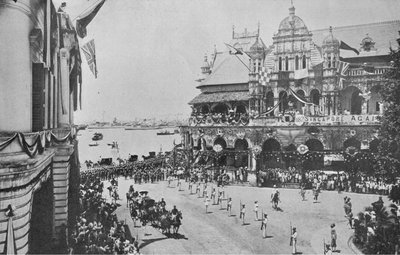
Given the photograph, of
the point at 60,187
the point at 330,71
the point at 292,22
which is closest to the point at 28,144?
the point at 60,187

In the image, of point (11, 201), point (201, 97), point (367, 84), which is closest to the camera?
point (11, 201)

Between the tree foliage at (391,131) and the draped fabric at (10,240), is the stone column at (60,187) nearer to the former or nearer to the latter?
the draped fabric at (10,240)

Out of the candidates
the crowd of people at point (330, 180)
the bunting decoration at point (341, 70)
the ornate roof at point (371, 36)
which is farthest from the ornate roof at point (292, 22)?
the crowd of people at point (330, 180)

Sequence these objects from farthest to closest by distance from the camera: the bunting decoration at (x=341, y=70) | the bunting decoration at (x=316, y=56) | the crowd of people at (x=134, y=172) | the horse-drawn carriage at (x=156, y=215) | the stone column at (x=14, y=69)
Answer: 1. the bunting decoration at (x=316, y=56)
2. the bunting decoration at (x=341, y=70)
3. the crowd of people at (x=134, y=172)
4. the horse-drawn carriage at (x=156, y=215)
5. the stone column at (x=14, y=69)

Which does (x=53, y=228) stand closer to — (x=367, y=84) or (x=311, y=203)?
(x=311, y=203)

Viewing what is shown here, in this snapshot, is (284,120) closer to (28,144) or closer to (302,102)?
(302,102)

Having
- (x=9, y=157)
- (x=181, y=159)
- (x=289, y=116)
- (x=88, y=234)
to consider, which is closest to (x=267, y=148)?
(x=289, y=116)

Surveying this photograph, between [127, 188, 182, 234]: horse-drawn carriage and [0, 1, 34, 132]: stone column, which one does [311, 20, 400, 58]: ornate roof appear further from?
[0, 1, 34, 132]: stone column
